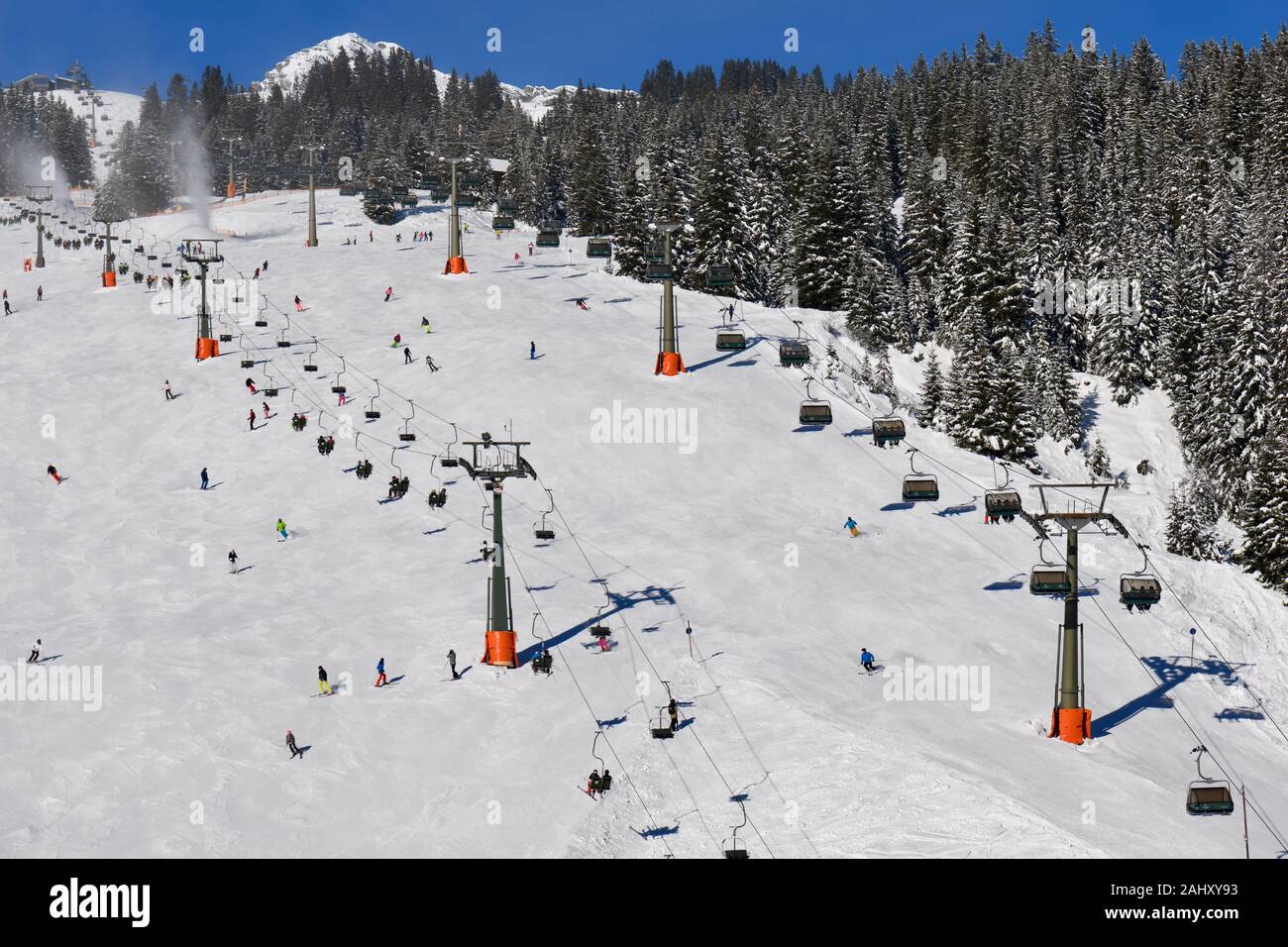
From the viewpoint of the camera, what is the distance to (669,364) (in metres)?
58.2

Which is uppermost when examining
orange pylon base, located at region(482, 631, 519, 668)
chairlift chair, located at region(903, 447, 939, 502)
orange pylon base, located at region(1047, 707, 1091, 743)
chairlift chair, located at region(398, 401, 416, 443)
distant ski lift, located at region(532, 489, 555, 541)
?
chairlift chair, located at region(398, 401, 416, 443)

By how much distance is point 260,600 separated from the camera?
4019 cm

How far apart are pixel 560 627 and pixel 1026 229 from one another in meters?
66.9

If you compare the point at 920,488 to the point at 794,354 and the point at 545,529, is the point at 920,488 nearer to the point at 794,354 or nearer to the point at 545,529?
the point at 545,529

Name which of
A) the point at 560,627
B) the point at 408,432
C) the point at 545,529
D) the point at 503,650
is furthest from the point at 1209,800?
the point at 408,432

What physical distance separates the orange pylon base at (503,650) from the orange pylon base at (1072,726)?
535 inches

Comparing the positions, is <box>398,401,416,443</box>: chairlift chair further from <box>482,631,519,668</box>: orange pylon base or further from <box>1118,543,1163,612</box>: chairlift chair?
<box>1118,543,1163,612</box>: chairlift chair

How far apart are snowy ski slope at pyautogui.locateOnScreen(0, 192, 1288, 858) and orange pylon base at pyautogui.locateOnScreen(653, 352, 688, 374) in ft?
3.09

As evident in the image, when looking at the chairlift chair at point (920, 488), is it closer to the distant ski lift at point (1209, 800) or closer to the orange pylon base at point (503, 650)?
the orange pylon base at point (503, 650)

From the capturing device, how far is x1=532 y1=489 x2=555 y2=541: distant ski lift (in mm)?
42750

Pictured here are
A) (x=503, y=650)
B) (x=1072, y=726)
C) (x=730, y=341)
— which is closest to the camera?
(x=1072, y=726)

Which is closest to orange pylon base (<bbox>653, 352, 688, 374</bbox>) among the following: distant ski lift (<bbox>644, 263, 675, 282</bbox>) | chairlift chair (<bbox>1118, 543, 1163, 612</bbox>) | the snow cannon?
distant ski lift (<bbox>644, 263, 675, 282</bbox>)

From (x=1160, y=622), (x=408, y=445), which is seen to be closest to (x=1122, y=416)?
(x=1160, y=622)
